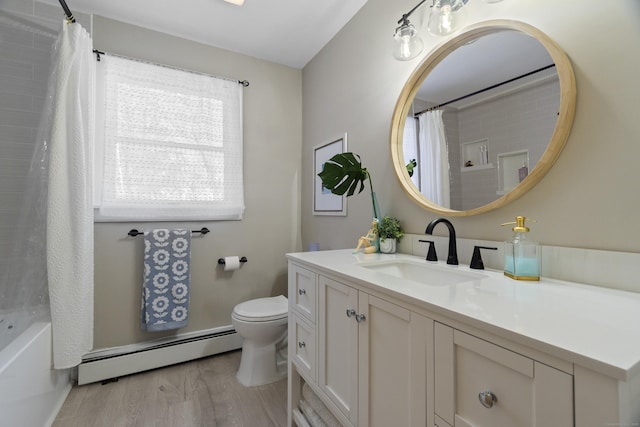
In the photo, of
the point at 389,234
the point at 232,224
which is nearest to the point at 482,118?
the point at 389,234

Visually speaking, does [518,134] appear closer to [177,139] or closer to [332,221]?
→ [332,221]

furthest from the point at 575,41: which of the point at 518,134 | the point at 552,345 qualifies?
the point at 552,345

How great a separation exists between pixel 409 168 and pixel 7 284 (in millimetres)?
2324

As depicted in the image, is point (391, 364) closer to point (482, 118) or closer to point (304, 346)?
point (304, 346)

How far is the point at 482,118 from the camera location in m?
1.18

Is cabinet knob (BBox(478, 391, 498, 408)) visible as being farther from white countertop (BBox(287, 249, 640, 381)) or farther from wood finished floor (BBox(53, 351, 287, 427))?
wood finished floor (BBox(53, 351, 287, 427))

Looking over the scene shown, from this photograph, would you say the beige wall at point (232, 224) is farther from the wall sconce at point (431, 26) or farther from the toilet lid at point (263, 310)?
the wall sconce at point (431, 26)

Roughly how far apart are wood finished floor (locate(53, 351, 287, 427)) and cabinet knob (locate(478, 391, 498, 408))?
130 cm

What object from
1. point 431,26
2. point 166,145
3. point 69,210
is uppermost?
point 431,26

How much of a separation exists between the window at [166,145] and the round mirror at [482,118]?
1483mm

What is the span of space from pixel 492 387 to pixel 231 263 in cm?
204

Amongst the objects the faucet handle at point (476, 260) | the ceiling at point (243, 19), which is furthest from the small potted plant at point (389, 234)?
the ceiling at point (243, 19)

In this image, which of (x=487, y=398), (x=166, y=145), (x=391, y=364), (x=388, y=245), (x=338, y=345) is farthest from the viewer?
(x=166, y=145)

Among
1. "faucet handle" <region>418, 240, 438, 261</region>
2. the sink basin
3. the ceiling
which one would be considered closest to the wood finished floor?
the sink basin
